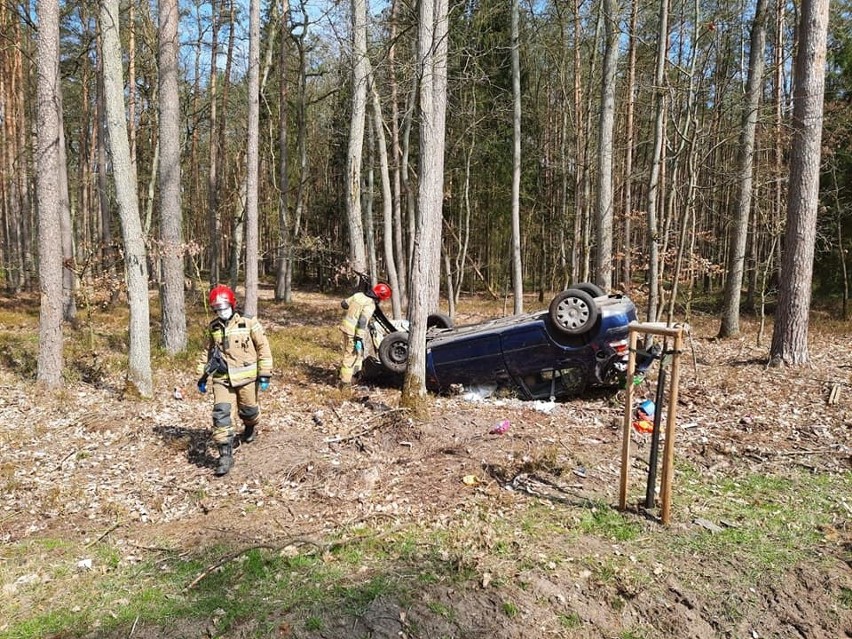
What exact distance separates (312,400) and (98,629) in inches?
214

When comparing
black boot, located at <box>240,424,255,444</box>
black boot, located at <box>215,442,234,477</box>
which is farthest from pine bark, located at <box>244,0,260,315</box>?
black boot, located at <box>215,442,234,477</box>

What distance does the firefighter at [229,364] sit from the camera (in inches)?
244

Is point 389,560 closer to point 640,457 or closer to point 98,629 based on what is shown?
point 98,629

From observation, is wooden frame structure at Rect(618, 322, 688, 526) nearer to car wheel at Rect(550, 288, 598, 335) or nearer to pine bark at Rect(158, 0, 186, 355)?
car wheel at Rect(550, 288, 598, 335)

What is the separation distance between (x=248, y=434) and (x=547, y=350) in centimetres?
417

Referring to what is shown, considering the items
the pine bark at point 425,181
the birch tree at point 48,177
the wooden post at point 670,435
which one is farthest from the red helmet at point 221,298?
the wooden post at point 670,435

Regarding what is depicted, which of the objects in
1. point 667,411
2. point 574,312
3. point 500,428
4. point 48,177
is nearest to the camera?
point 667,411

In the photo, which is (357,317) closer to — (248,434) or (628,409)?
(248,434)

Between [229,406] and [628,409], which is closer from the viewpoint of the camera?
[628,409]

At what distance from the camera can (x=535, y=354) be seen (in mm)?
8133

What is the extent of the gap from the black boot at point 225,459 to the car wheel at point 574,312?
448 cm

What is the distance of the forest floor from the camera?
150 inches

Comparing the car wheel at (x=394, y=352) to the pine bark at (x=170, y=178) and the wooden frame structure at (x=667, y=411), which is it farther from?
the wooden frame structure at (x=667, y=411)

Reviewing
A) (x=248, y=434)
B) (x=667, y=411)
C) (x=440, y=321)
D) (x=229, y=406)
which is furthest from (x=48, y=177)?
(x=667, y=411)
